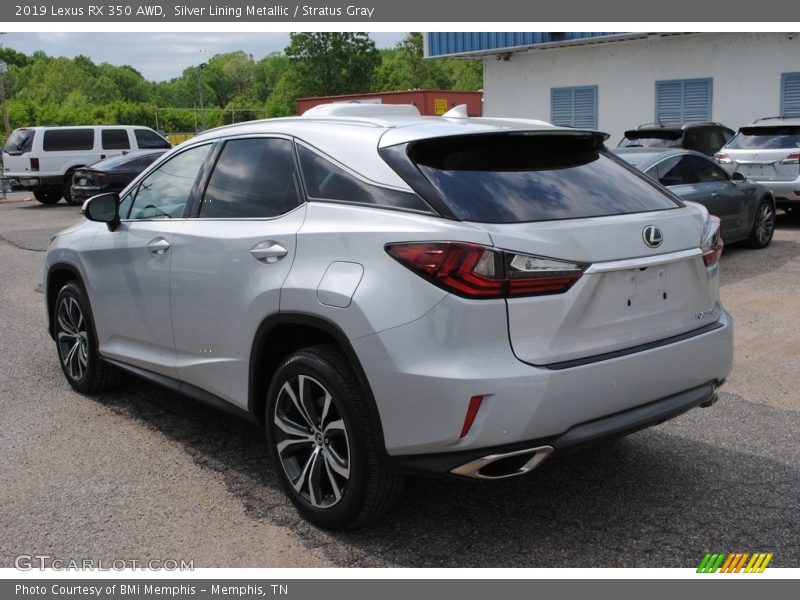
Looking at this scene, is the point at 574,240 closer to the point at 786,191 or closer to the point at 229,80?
the point at 786,191

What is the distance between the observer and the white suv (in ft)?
76.6

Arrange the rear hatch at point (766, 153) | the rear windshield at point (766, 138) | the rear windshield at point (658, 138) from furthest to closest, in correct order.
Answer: the rear windshield at point (658, 138)
the rear windshield at point (766, 138)
the rear hatch at point (766, 153)

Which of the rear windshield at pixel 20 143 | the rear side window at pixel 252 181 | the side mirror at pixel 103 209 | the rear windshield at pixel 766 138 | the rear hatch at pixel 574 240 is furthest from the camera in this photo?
the rear windshield at pixel 20 143

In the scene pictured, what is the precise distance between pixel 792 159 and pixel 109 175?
46.6 feet

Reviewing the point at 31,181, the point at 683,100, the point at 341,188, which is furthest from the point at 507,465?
the point at 31,181

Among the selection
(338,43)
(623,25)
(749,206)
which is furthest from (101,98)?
(749,206)

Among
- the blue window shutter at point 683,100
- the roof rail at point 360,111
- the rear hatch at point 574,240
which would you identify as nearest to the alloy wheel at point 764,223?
the rear hatch at point 574,240

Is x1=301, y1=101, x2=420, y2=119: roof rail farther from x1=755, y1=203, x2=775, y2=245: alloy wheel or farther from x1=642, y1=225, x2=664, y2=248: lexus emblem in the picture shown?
x1=755, y1=203, x2=775, y2=245: alloy wheel

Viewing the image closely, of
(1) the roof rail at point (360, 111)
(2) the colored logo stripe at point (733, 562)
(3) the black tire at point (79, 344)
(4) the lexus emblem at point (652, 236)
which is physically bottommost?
(2) the colored logo stripe at point (733, 562)

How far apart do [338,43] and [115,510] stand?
86014 mm

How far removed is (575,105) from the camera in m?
23.5

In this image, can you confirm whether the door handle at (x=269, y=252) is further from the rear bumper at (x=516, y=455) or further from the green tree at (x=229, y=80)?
the green tree at (x=229, y=80)

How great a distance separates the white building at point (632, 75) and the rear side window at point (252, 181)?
706 inches

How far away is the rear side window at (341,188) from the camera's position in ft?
11.4
